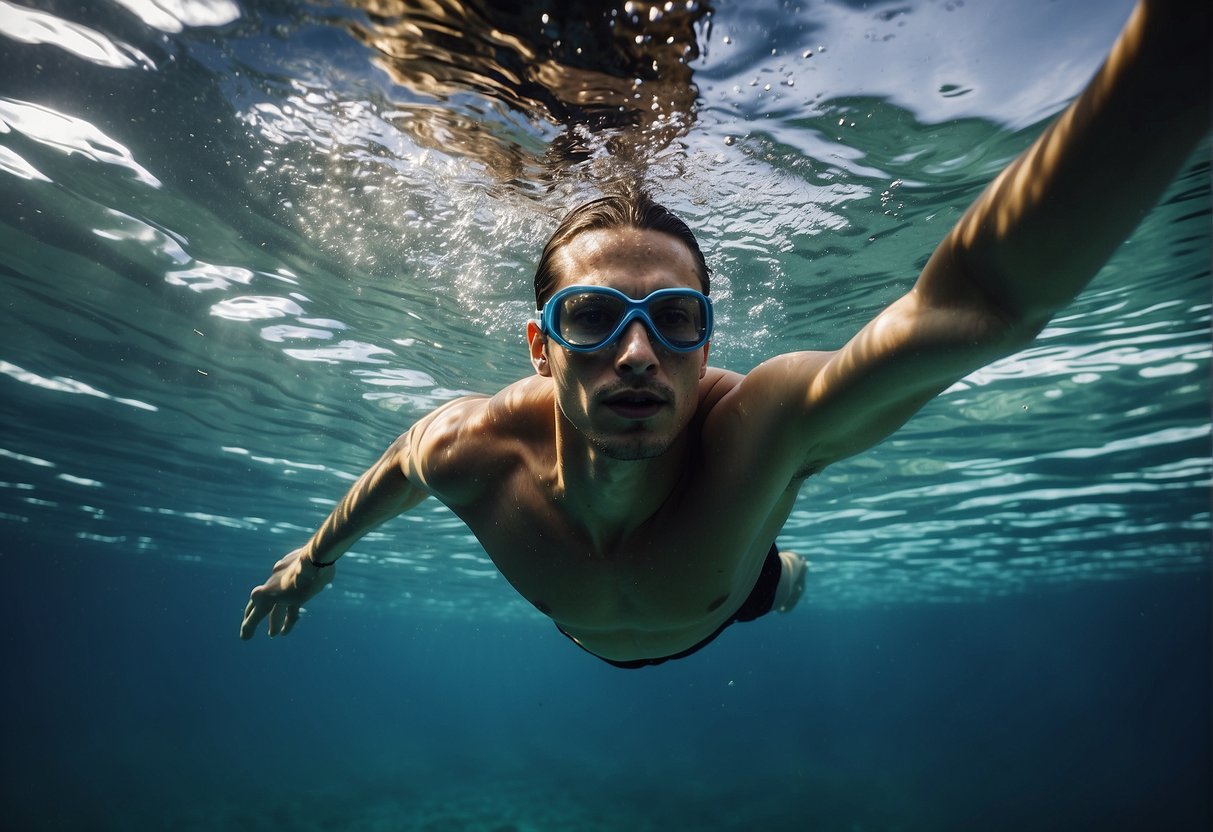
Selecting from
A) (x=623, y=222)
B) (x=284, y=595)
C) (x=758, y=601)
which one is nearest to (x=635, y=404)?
(x=623, y=222)

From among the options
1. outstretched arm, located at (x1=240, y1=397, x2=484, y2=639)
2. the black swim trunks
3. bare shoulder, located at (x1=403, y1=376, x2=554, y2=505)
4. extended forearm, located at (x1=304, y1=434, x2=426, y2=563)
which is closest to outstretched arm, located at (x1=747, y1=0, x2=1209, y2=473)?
bare shoulder, located at (x1=403, y1=376, x2=554, y2=505)

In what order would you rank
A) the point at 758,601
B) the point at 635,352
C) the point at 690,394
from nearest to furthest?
the point at 635,352 → the point at 690,394 → the point at 758,601

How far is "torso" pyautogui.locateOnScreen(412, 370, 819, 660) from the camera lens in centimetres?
378

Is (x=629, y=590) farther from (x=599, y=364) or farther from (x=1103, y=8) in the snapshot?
(x=1103, y=8)

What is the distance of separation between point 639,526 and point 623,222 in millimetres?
1887

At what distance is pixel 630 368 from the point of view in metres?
3.15

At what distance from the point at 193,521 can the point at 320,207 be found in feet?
89.4

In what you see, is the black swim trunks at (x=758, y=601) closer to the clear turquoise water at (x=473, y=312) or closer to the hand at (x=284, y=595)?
the hand at (x=284, y=595)

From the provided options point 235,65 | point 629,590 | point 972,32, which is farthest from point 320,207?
point 972,32

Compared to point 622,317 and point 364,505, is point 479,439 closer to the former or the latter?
point 364,505

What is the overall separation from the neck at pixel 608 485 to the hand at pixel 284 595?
276 cm

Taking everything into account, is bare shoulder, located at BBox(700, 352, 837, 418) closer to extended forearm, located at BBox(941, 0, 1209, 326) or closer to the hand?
extended forearm, located at BBox(941, 0, 1209, 326)

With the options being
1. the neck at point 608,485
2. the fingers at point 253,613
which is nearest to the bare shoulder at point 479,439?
the neck at point 608,485

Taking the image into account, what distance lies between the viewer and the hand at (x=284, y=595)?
5.61m
